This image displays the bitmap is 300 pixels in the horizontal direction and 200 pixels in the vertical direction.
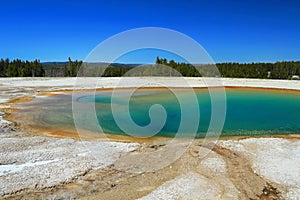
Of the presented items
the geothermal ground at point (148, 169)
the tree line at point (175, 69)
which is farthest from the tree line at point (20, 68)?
the geothermal ground at point (148, 169)

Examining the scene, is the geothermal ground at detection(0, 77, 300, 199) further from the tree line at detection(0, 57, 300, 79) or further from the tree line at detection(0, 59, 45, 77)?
the tree line at detection(0, 59, 45, 77)

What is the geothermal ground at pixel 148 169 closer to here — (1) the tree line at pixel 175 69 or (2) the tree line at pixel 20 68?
(1) the tree line at pixel 175 69

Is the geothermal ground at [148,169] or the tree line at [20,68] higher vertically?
the tree line at [20,68]

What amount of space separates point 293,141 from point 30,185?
9550 millimetres

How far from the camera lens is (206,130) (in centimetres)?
1213

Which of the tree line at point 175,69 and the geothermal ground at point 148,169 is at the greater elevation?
the tree line at point 175,69

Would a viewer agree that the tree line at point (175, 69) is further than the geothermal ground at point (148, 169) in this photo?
Yes

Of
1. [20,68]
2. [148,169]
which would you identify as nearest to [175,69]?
[20,68]

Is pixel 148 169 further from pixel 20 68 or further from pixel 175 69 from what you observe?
pixel 20 68

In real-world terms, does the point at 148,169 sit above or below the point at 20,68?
below

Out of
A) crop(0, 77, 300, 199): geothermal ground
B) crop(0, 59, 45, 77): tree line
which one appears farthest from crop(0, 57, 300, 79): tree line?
crop(0, 77, 300, 199): geothermal ground

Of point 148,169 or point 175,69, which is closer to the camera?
point 148,169

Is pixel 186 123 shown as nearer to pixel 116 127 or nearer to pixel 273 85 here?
pixel 116 127

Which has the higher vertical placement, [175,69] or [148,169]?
[175,69]
